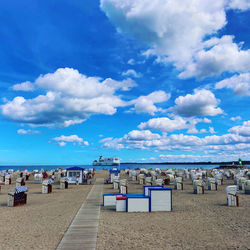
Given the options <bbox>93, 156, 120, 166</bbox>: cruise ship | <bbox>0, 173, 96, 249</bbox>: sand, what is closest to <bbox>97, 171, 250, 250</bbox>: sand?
<bbox>0, 173, 96, 249</bbox>: sand

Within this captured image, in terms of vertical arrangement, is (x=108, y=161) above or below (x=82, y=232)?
above

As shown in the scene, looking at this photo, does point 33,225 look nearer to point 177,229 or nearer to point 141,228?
point 141,228

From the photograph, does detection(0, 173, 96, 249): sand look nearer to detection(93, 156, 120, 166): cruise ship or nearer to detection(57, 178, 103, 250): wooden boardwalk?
detection(57, 178, 103, 250): wooden boardwalk

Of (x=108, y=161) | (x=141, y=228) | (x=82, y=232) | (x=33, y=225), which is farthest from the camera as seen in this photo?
(x=108, y=161)

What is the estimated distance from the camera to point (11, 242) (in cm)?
786

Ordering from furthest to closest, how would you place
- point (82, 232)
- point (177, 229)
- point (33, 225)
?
point (33, 225), point (177, 229), point (82, 232)

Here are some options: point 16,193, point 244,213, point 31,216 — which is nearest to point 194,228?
point 244,213

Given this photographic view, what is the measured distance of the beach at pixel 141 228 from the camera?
7.66m

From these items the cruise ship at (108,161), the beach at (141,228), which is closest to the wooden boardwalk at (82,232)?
the beach at (141,228)

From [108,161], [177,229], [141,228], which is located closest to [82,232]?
[141,228]

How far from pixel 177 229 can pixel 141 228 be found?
1.37 metres

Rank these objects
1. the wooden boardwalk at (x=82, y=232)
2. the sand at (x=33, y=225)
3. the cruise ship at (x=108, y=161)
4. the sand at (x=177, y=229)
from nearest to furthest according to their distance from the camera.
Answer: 1. the wooden boardwalk at (x=82, y=232)
2. the sand at (x=177, y=229)
3. the sand at (x=33, y=225)
4. the cruise ship at (x=108, y=161)

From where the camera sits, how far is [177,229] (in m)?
9.36

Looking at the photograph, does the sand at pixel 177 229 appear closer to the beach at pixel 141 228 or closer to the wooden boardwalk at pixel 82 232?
the beach at pixel 141 228
